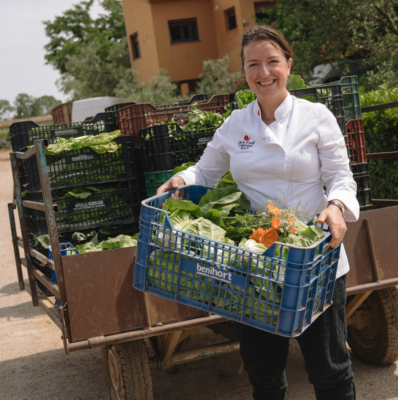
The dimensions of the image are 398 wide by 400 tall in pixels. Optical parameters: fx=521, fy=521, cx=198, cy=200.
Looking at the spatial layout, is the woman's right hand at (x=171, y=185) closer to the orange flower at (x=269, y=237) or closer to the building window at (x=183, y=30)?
the orange flower at (x=269, y=237)

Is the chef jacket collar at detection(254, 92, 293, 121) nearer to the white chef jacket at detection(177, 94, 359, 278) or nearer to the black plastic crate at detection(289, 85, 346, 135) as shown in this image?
the white chef jacket at detection(177, 94, 359, 278)

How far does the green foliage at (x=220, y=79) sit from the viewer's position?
25.8 m

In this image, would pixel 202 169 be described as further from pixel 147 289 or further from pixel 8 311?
pixel 8 311

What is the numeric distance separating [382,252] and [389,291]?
606mm

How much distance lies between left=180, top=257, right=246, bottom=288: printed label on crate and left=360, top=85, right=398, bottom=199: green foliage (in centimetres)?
527

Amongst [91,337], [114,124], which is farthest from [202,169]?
[114,124]

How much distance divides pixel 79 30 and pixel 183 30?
1691cm

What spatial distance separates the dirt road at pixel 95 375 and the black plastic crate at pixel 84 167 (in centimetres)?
176

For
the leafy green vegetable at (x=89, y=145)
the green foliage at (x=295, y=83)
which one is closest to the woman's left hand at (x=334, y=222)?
the green foliage at (x=295, y=83)

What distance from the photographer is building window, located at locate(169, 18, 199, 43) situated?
95.6 feet

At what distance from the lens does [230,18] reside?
28.0 meters

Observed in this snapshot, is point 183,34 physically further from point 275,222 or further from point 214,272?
point 214,272

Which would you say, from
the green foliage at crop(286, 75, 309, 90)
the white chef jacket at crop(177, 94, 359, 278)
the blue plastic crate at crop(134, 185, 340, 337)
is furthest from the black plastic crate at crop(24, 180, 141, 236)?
the blue plastic crate at crop(134, 185, 340, 337)

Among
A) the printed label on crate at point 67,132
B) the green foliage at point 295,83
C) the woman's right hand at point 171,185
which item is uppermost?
the green foliage at point 295,83
